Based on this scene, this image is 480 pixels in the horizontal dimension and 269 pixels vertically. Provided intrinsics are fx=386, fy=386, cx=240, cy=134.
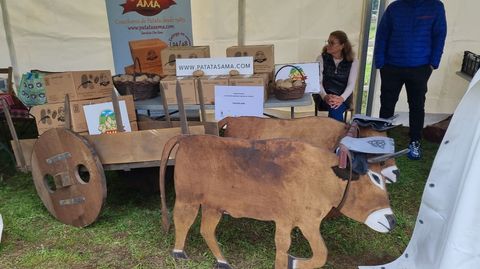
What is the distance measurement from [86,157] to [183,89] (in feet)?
3.19

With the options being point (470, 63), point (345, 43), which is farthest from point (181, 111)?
point (470, 63)

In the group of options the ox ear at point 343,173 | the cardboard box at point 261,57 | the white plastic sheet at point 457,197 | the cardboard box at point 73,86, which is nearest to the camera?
the white plastic sheet at point 457,197

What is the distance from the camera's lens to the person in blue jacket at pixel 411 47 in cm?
337

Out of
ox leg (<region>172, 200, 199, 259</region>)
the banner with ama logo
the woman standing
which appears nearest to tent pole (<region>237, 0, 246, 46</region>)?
the banner with ama logo

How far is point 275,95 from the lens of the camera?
3.18 metres

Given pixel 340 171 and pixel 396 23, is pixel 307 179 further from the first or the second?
pixel 396 23

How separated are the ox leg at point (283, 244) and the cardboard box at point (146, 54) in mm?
2597

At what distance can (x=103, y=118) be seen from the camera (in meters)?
2.77

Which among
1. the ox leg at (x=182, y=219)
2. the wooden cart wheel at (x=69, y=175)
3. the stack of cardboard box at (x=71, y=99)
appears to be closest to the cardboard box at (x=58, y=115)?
the stack of cardboard box at (x=71, y=99)

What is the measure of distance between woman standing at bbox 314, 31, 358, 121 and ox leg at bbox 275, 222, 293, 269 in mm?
2064

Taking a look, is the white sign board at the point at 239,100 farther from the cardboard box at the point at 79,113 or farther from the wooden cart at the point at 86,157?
the cardboard box at the point at 79,113

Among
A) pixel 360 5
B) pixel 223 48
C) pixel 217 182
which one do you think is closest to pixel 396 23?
pixel 360 5

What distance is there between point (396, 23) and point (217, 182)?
8.02 ft

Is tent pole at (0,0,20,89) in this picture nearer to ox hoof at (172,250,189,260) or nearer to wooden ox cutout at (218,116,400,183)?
wooden ox cutout at (218,116,400,183)
